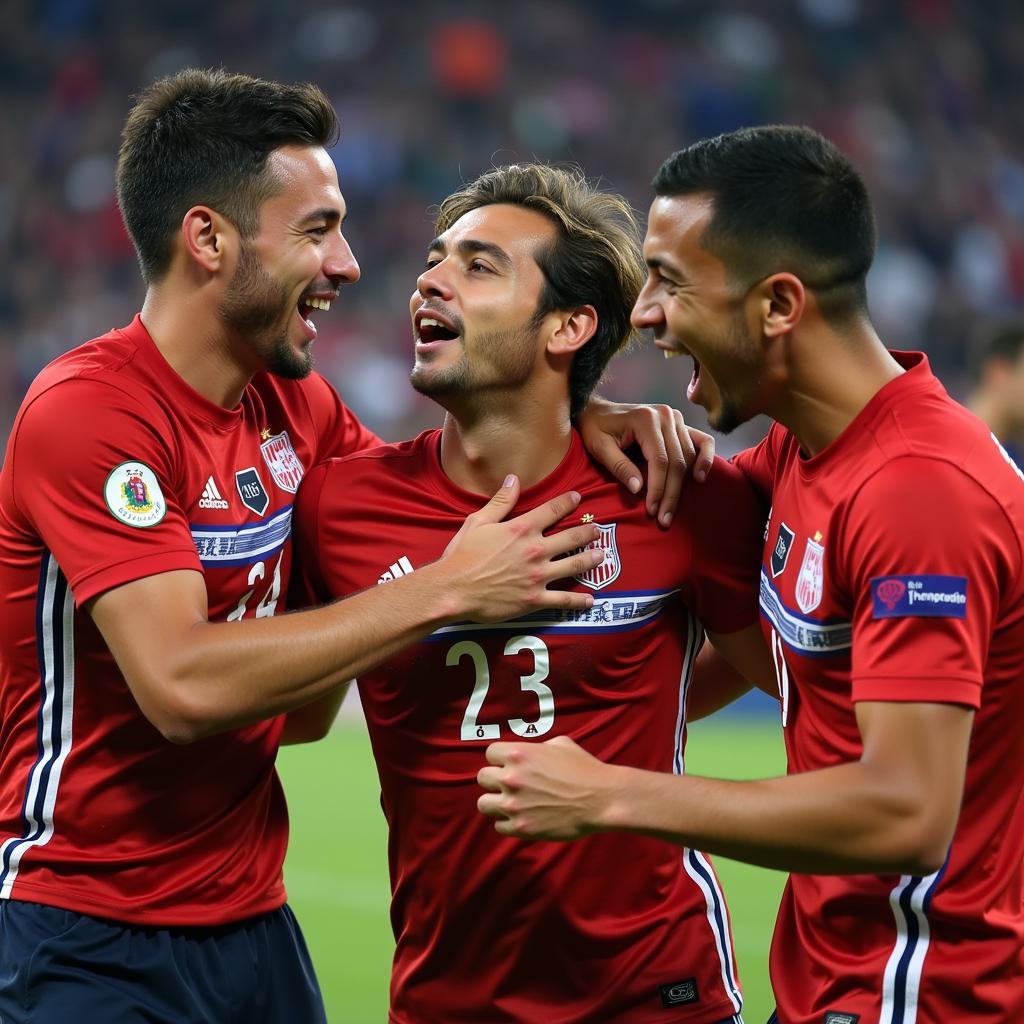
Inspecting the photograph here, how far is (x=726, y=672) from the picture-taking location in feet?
12.5

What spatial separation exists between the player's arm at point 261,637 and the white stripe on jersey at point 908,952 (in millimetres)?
925

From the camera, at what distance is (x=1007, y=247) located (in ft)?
52.9

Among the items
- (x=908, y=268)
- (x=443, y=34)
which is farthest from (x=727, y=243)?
(x=443, y=34)

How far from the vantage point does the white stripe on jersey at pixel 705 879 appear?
3324 mm

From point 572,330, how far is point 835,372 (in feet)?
3.20

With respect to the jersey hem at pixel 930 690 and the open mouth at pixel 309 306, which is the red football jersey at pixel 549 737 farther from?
the jersey hem at pixel 930 690

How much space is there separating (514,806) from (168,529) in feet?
3.06

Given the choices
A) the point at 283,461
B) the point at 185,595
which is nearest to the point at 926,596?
the point at 185,595

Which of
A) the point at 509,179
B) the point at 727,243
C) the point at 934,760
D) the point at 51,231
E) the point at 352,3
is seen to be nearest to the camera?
the point at 934,760

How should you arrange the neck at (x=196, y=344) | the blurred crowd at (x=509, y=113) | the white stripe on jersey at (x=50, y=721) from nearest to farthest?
1. the white stripe on jersey at (x=50, y=721)
2. the neck at (x=196, y=344)
3. the blurred crowd at (x=509, y=113)

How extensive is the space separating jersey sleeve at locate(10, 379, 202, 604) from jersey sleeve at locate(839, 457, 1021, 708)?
1.33m

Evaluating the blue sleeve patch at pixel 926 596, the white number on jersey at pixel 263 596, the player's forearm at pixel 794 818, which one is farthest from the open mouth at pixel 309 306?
the blue sleeve patch at pixel 926 596

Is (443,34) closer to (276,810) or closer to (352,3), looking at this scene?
(352,3)

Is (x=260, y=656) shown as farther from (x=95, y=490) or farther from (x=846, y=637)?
(x=846, y=637)
